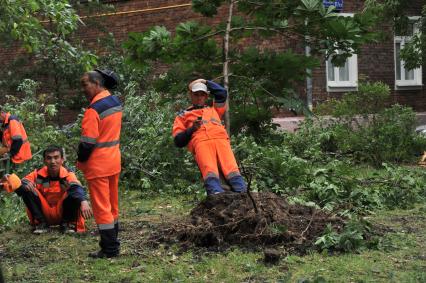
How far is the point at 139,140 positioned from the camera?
11.4m

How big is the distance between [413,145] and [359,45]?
679cm

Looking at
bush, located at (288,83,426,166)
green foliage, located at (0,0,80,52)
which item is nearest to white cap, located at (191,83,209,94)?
green foliage, located at (0,0,80,52)

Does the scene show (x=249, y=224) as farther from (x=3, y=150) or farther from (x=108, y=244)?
(x=3, y=150)

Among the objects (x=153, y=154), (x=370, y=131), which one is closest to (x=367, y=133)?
(x=370, y=131)

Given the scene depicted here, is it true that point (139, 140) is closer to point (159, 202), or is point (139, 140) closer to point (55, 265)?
point (159, 202)

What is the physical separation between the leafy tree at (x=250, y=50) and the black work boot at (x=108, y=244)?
82.6 inches

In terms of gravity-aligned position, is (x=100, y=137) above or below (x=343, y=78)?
below

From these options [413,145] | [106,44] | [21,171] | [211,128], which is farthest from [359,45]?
[106,44]

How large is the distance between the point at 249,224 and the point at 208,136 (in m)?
1.19

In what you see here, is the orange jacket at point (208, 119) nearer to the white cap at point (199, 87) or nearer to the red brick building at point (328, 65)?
the white cap at point (199, 87)

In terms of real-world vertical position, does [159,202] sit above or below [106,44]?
below

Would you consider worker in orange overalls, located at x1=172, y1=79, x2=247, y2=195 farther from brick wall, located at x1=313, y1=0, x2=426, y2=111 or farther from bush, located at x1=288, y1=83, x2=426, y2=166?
brick wall, located at x1=313, y1=0, x2=426, y2=111

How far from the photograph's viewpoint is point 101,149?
6.07m

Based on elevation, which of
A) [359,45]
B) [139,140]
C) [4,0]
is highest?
[4,0]
